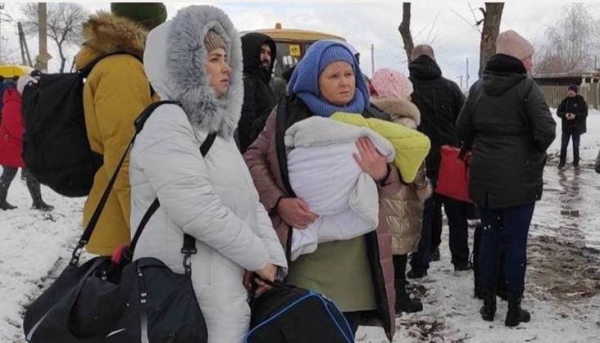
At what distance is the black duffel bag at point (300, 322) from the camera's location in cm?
217

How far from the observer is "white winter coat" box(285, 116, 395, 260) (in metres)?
2.66

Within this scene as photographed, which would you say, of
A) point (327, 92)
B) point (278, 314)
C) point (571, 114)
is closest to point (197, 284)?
point (278, 314)

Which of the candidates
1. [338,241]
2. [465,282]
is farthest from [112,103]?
[465,282]

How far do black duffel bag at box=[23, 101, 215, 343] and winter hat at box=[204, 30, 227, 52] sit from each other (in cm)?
79

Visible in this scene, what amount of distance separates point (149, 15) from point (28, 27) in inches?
2204

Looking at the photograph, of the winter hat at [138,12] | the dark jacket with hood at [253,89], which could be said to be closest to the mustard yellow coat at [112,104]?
the winter hat at [138,12]

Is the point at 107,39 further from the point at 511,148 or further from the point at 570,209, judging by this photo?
the point at 570,209

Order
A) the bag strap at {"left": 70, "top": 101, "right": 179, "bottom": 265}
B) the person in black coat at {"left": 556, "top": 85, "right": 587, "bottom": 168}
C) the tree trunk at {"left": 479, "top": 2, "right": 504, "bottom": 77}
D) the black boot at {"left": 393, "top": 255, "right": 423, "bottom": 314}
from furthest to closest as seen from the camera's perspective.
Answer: the person in black coat at {"left": 556, "top": 85, "right": 587, "bottom": 168} → the tree trunk at {"left": 479, "top": 2, "right": 504, "bottom": 77} → the black boot at {"left": 393, "top": 255, "right": 423, "bottom": 314} → the bag strap at {"left": 70, "top": 101, "right": 179, "bottom": 265}

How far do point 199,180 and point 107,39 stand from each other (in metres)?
0.94

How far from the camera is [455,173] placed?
484 cm

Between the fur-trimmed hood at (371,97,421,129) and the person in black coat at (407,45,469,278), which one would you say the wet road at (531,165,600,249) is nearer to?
the person in black coat at (407,45,469,278)

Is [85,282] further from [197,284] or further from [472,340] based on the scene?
[472,340]

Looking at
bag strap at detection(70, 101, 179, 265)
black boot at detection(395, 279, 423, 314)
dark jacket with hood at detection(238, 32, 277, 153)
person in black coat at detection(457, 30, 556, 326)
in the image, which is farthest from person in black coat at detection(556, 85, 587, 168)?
bag strap at detection(70, 101, 179, 265)

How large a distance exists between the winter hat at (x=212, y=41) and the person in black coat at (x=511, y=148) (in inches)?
94.5
